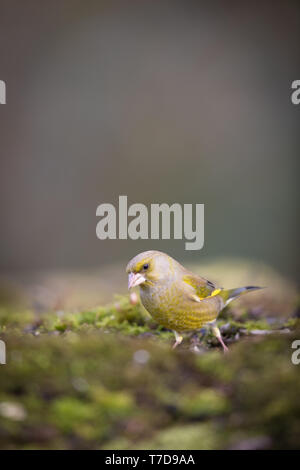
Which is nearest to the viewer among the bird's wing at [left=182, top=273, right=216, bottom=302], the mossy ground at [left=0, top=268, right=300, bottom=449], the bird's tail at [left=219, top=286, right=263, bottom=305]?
the mossy ground at [left=0, top=268, right=300, bottom=449]

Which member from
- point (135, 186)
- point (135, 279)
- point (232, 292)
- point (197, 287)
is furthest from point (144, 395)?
point (135, 186)

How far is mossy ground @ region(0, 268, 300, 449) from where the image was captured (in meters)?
0.91

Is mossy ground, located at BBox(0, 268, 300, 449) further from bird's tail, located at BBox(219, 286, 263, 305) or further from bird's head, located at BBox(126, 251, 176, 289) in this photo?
bird's tail, located at BBox(219, 286, 263, 305)

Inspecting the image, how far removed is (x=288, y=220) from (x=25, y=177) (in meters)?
2.59

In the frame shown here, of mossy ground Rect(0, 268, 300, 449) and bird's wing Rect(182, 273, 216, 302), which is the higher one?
bird's wing Rect(182, 273, 216, 302)

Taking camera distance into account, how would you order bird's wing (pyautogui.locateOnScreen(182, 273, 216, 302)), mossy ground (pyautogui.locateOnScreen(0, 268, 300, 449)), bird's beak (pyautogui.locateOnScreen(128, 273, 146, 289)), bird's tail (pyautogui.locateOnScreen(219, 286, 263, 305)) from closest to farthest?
mossy ground (pyautogui.locateOnScreen(0, 268, 300, 449)) < bird's beak (pyautogui.locateOnScreen(128, 273, 146, 289)) < bird's wing (pyautogui.locateOnScreen(182, 273, 216, 302)) < bird's tail (pyautogui.locateOnScreen(219, 286, 263, 305))

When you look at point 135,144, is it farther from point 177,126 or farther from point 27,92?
point 27,92

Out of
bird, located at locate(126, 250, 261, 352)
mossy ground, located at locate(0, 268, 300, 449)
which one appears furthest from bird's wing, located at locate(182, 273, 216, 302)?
mossy ground, located at locate(0, 268, 300, 449)

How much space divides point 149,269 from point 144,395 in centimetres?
44

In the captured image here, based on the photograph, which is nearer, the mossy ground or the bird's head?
the mossy ground

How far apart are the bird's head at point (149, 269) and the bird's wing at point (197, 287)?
0.07m

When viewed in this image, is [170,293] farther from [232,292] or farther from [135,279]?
[232,292]
